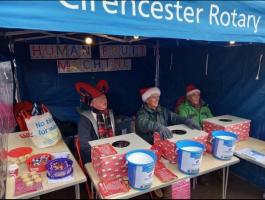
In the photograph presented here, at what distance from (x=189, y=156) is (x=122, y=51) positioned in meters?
2.54

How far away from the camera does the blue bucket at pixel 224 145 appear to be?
177 cm

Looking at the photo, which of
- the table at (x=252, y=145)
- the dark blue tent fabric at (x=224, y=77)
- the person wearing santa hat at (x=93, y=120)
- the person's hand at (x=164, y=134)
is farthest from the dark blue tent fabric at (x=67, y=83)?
the table at (x=252, y=145)

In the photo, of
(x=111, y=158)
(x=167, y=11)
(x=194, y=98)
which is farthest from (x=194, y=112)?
(x=167, y=11)

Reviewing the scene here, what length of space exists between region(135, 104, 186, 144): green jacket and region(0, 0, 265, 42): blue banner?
42.5 inches

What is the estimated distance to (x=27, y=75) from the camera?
315 centimetres

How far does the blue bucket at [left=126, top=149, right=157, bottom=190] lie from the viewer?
137 cm

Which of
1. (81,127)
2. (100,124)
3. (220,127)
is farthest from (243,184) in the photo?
(81,127)

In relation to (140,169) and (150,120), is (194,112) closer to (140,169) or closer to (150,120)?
(150,120)

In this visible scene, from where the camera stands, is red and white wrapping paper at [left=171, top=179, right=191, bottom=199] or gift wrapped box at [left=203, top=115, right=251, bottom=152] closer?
red and white wrapping paper at [left=171, top=179, right=191, bottom=199]

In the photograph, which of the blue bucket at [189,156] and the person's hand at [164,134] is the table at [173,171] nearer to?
the blue bucket at [189,156]

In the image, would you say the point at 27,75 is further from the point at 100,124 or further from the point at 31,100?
the point at 100,124

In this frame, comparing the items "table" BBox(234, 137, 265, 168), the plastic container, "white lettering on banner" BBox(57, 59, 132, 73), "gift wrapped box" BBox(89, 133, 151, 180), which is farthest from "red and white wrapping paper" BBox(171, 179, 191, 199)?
"white lettering on banner" BBox(57, 59, 132, 73)

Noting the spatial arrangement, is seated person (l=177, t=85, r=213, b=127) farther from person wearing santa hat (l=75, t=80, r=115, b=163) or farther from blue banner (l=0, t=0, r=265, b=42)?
blue banner (l=0, t=0, r=265, b=42)

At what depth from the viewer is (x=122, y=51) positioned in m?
3.73
